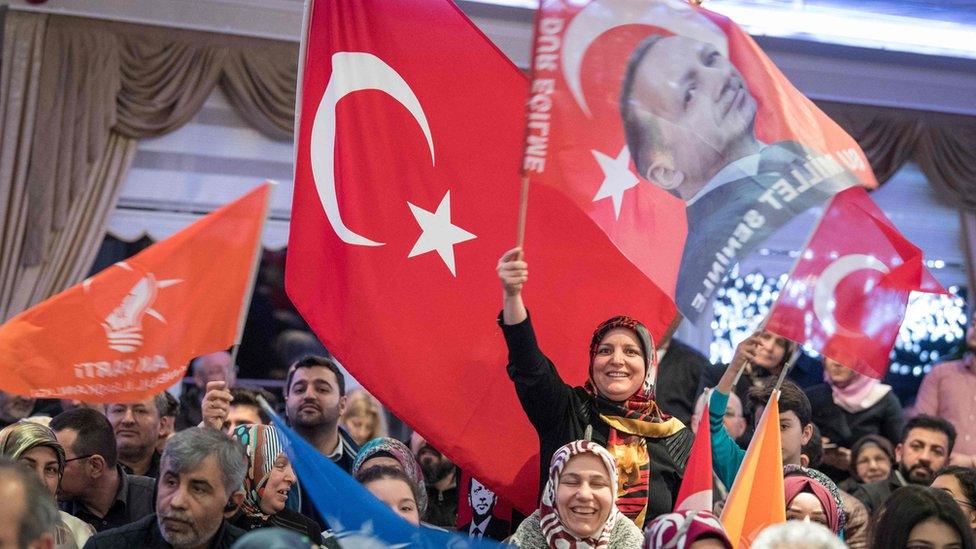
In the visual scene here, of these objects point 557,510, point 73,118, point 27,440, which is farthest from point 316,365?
point 73,118

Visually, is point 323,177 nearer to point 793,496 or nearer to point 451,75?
point 451,75

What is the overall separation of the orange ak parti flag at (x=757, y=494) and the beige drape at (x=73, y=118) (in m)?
5.58

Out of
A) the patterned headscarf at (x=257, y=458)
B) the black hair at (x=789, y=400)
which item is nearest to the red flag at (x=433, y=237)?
the patterned headscarf at (x=257, y=458)

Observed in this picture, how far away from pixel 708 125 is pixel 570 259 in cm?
95

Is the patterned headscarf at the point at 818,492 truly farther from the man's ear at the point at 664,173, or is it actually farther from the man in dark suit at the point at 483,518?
the man's ear at the point at 664,173

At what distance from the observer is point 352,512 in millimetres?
3439

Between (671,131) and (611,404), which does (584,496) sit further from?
(671,131)

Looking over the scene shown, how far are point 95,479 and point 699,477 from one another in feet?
7.41

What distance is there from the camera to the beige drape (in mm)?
8508

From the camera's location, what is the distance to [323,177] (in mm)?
4656

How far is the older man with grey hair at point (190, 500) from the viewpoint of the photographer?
3.91m

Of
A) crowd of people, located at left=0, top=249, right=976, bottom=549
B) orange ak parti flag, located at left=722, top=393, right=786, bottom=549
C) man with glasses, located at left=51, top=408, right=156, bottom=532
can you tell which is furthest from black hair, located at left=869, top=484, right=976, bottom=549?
man with glasses, located at left=51, top=408, right=156, bottom=532

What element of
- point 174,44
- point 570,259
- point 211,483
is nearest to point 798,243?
point 174,44

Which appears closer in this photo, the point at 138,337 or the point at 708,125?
the point at 708,125
